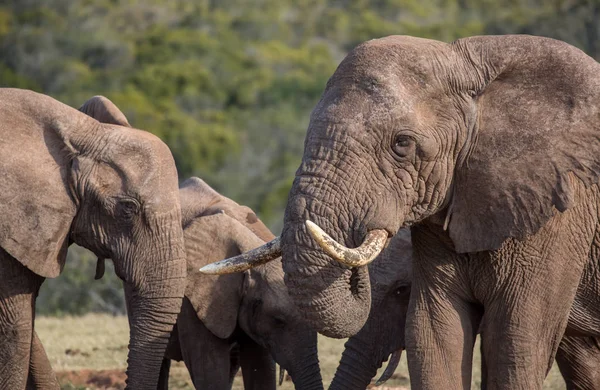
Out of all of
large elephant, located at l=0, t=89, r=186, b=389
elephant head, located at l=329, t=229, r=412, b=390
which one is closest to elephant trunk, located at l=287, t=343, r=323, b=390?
elephant head, located at l=329, t=229, r=412, b=390

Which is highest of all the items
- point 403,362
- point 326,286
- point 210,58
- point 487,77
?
point 210,58

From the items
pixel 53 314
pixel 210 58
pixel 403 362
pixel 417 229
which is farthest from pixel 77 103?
pixel 417 229

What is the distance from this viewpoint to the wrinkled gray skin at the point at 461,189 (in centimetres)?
534

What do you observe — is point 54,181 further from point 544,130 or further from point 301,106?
point 301,106

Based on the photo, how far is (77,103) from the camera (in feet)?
98.3

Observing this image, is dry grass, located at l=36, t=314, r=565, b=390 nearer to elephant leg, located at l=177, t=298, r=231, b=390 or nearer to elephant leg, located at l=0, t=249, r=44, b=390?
elephant leg, located at l=177, t=298, r=231, b=390

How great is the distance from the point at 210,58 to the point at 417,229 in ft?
115

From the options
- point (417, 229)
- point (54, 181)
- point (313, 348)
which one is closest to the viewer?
point (417, 229)

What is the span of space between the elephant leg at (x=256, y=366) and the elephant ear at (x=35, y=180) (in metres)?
1.84

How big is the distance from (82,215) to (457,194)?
7.89 feet

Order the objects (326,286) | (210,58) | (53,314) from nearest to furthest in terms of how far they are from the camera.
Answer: (326,286) < (53,314) < (210,58)

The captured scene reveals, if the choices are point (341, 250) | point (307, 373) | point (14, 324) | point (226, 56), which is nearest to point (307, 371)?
point (307, 373)

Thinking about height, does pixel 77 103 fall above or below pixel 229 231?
above

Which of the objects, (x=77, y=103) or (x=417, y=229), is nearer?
(x=417, y=229)
